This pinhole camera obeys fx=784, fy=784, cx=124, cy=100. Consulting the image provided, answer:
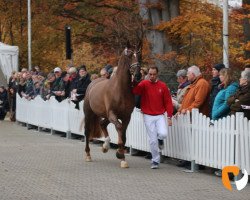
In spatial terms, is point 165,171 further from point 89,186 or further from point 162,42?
point 162,42

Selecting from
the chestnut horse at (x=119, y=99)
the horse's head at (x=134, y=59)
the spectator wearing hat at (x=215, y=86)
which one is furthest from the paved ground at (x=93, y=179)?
the horse's head at (x=134, y=59)

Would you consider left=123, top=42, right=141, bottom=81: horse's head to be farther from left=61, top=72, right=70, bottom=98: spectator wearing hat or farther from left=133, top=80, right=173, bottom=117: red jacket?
left=61, top=72, right=70, bottom=98: spectator wearing hat

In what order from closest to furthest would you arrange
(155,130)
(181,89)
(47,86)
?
(155,130)
(181,89)
(47,86)

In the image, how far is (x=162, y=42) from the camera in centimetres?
3234

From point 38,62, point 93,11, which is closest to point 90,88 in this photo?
point 93,11

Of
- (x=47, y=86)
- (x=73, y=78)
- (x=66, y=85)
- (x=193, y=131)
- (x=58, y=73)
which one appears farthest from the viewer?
(x=47, y=86)

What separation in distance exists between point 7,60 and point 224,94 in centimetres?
2831

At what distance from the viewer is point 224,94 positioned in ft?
47.7

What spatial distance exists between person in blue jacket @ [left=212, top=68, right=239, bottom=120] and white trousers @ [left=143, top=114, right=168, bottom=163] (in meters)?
1.36

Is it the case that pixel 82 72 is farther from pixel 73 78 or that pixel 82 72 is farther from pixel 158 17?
pixel 158 17

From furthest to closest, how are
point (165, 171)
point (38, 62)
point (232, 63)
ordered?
point (38, 62)
point (232, 63)
point (165, 171)

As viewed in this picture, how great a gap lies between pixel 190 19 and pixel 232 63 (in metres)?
3.52

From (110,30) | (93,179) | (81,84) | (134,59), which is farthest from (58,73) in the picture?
(93,179)

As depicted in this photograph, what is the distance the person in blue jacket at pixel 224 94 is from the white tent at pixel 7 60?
2783 centimetres
